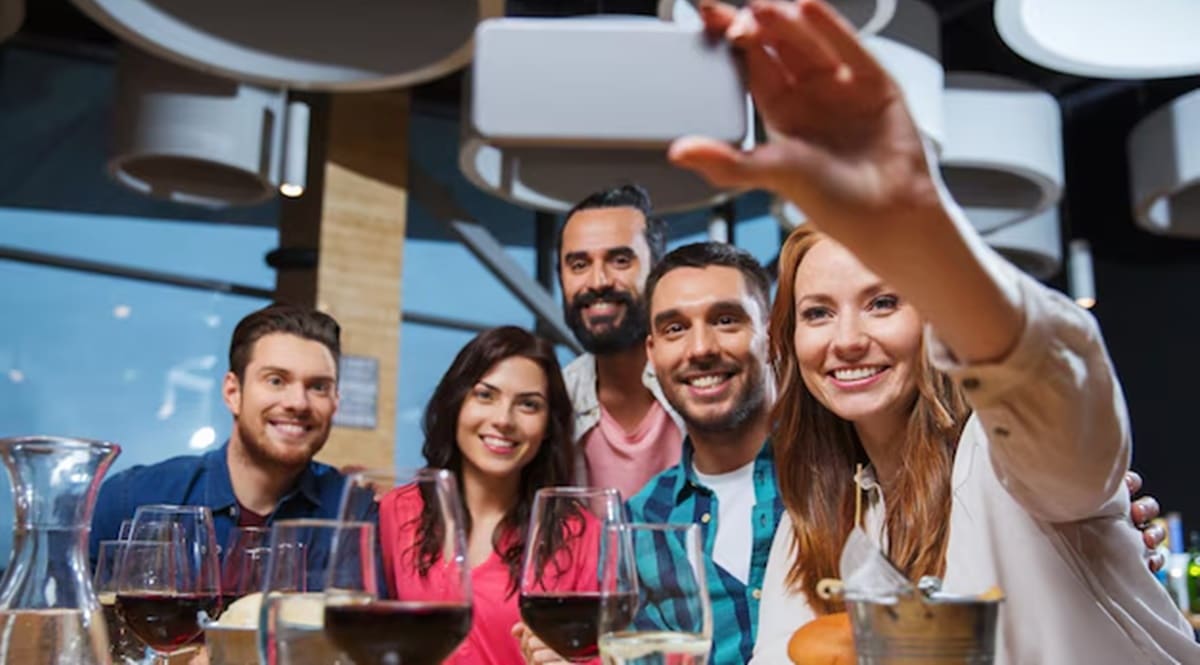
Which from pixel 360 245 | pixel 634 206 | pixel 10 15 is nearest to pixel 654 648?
pixel 634 206

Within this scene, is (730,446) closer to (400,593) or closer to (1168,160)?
(400,593)

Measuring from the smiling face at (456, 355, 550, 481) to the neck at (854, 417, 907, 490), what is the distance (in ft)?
3.58

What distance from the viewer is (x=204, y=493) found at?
2.72 m

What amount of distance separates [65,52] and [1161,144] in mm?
5747

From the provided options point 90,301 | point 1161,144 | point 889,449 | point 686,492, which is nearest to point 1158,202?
point 1161,144

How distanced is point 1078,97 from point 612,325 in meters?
6.07

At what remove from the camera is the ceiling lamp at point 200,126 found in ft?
14.0

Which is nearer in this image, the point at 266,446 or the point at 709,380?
the point at 709,380

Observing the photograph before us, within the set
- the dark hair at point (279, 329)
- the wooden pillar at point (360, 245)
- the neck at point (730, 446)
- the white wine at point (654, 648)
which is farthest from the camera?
the wooden pillar at point (360, 245)

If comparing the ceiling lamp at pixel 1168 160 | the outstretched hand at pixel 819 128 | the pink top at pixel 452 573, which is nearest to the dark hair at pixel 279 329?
the pink top at pixel 452 573

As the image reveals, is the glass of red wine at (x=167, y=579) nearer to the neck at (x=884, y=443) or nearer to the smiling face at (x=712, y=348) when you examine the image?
the neck at (x=884, y=443)

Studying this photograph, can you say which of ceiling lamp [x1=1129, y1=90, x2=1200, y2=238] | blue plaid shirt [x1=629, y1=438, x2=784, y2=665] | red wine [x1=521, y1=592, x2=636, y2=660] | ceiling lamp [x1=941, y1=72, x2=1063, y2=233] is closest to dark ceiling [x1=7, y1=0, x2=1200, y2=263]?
ceiling lamp [x1=1129, y1=90, x2=1200, y2=238]

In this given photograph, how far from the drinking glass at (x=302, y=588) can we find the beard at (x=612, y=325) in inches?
83.8

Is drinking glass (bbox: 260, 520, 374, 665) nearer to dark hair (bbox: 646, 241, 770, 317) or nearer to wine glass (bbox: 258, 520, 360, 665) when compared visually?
wine glass (bbox: 258, 520, 360, 665)
